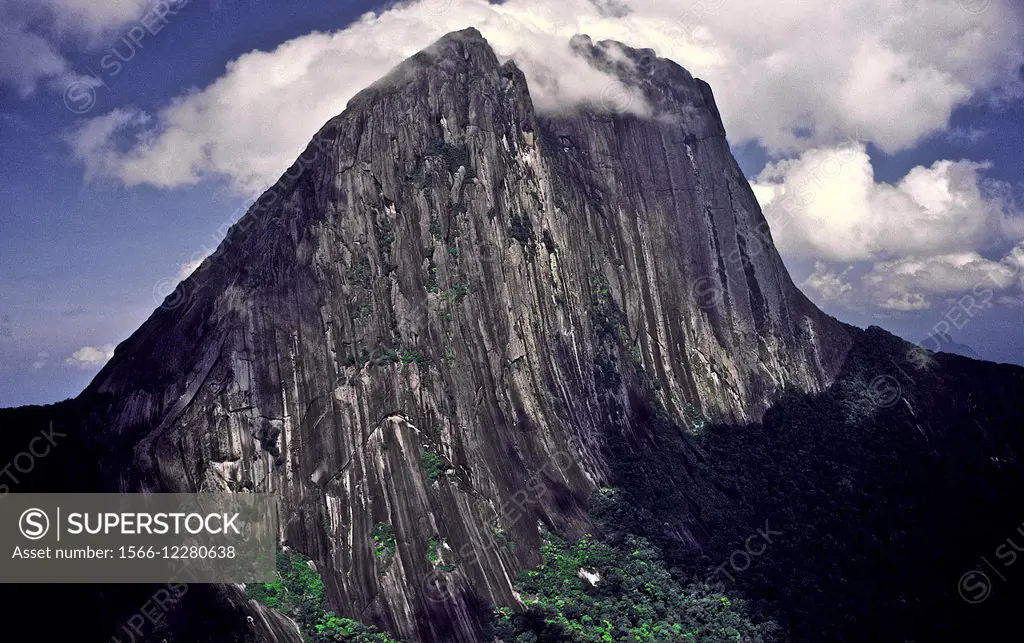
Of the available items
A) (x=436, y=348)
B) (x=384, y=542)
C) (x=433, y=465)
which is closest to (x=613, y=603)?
(x=433, y=465)

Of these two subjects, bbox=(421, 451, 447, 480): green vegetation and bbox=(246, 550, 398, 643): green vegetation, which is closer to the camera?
bbox=(246, 550, 398, 643): green vegetation

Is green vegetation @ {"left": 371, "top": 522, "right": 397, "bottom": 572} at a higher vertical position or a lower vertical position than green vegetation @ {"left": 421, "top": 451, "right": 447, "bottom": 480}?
lower

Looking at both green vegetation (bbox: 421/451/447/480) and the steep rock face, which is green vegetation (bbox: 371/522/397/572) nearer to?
the steep rock face

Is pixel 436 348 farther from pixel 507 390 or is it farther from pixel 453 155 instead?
pixel 453 155

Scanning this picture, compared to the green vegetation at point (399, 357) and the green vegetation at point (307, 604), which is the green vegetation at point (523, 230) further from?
the green vegetation at point (307, 604)

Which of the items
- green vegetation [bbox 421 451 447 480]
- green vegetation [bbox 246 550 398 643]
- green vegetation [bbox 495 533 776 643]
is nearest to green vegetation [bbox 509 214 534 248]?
green vegetation [bbox 421 451 447 480]
